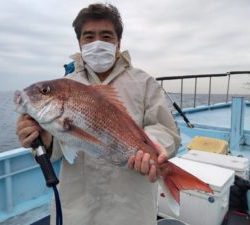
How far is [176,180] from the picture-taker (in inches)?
71.2

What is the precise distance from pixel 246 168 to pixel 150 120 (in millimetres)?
2864

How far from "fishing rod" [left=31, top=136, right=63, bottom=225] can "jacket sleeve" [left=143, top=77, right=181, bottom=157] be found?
2.21ft

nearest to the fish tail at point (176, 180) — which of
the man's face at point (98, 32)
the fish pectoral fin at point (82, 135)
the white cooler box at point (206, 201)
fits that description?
the fish pectoral fin at point (82, 135)

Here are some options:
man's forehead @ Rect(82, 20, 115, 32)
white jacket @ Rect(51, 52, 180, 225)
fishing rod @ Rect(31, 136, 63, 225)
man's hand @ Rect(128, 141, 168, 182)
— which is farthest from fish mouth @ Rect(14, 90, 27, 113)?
man's forehead @ Rect(82, 20, 115, 32)

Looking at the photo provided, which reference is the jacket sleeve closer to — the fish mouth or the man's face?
the man's face

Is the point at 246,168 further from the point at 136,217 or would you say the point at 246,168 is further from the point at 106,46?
the point at 106,46

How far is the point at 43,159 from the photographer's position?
188 cm

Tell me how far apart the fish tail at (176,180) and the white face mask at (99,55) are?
954 mm

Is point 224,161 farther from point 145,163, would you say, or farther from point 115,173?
point 145,163

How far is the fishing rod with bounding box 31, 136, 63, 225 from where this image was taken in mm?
1797

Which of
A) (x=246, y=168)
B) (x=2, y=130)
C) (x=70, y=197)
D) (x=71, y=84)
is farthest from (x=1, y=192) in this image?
(x=2, y=130)

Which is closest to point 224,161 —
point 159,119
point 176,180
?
point 159,119

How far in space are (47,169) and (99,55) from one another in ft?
2.97

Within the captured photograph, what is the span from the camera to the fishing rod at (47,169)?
180cm
